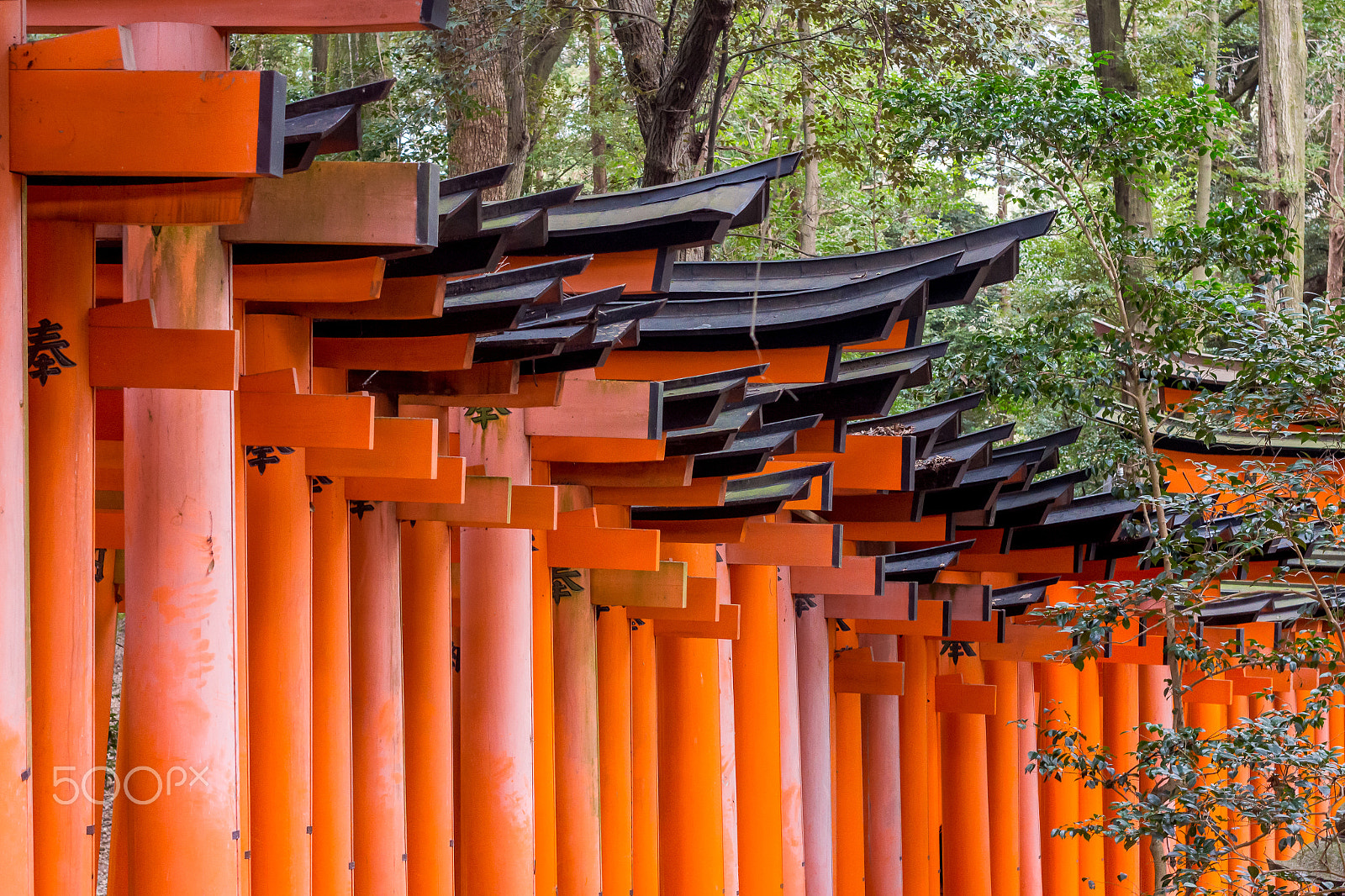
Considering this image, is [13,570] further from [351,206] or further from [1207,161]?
[1207,161]

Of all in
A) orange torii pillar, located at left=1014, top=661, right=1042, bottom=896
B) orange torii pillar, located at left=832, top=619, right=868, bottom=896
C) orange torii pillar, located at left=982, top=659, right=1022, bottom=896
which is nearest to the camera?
orange torii pillar, located at left=832, top=619, right=868, bottom=896

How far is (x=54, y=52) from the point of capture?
2867 mm

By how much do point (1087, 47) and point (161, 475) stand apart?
14.4m

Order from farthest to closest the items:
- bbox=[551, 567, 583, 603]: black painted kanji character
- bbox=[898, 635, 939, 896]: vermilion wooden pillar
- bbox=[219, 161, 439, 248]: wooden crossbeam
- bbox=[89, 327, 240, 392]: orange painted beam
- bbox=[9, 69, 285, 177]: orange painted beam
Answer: bbox=[898, 635, 939, 896]: vermilion wooden pillar, bbox=[551, 567, 583, 603]: black painted kanji character, bbox=[219, 161, 439, 248]: wooden crossbeam, bbox=[89, 327, 240, 392]: orange painted beam, bbox=[9, 69, 285, 177]: orange painted beam

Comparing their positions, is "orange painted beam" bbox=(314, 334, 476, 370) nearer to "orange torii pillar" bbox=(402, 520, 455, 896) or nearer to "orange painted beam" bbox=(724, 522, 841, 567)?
"orange torii pillar" bbox=(402, 520, 455, 896)

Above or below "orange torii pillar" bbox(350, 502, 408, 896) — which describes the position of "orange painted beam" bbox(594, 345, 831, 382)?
above

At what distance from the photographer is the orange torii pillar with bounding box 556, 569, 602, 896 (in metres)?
6.45

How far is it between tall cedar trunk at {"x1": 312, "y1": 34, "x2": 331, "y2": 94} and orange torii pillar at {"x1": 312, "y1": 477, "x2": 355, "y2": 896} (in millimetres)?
10303

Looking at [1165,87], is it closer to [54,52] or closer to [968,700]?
[968,700]

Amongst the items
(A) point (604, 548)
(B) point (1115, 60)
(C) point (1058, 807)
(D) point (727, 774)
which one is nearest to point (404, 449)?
(A) point (604, 548)

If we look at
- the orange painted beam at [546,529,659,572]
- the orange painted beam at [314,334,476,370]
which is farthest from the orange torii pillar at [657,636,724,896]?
the orange painted beam at [314,334,476,370]

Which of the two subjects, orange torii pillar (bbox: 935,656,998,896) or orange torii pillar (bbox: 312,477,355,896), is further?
orange torii pillar (bbox: 935,656,998,896)

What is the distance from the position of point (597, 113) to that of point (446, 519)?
11.6 meters

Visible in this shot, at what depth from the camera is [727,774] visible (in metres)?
7.50
